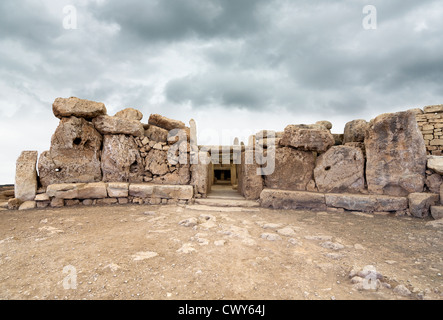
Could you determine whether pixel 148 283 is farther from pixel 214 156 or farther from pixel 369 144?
pixel 214 156

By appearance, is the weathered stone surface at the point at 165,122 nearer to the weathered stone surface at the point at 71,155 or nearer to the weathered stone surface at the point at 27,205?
the weathered stone surface at the point at 71,155

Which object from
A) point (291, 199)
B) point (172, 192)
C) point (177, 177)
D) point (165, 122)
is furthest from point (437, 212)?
point (165, 122)

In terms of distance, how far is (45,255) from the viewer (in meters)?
2.38

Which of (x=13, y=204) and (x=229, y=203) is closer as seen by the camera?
(x=13, y=204)

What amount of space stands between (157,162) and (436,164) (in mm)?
6514

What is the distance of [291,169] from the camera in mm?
5488

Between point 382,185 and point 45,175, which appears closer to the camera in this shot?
point 382,185

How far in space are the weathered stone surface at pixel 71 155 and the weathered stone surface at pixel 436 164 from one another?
309 inches

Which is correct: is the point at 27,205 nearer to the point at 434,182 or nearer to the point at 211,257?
the point at 211,257

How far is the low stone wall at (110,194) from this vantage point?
16.4ft

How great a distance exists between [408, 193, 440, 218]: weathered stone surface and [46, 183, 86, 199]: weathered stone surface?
7.39m

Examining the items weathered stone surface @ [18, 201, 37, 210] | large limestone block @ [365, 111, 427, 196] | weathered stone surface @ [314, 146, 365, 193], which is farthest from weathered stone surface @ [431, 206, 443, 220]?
weathered stone surface @ [18, 201, 37, 210]
